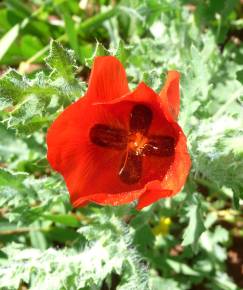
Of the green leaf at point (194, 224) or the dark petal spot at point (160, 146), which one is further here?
the green leaf at point (194, 224)

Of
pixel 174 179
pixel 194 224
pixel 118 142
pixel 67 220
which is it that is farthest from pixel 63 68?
pixel 67 220

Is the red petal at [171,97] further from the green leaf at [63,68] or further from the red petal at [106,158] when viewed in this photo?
the green leaf at [63,68]

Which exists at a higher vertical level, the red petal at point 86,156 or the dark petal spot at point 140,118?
the dark petal spot at point 140,118

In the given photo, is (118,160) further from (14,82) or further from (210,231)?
(210,231)

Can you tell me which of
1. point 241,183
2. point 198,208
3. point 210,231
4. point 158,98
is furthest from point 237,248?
point 158,98

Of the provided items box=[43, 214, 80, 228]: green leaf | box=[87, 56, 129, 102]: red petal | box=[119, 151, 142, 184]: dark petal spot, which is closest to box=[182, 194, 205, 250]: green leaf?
box=[119, 151, 142, 184]: dark petal spot

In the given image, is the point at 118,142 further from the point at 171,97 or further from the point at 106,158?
the point at 171,97

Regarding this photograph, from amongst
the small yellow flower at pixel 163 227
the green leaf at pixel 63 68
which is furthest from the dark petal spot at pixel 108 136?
the small yellow flower at pixel 163 227
